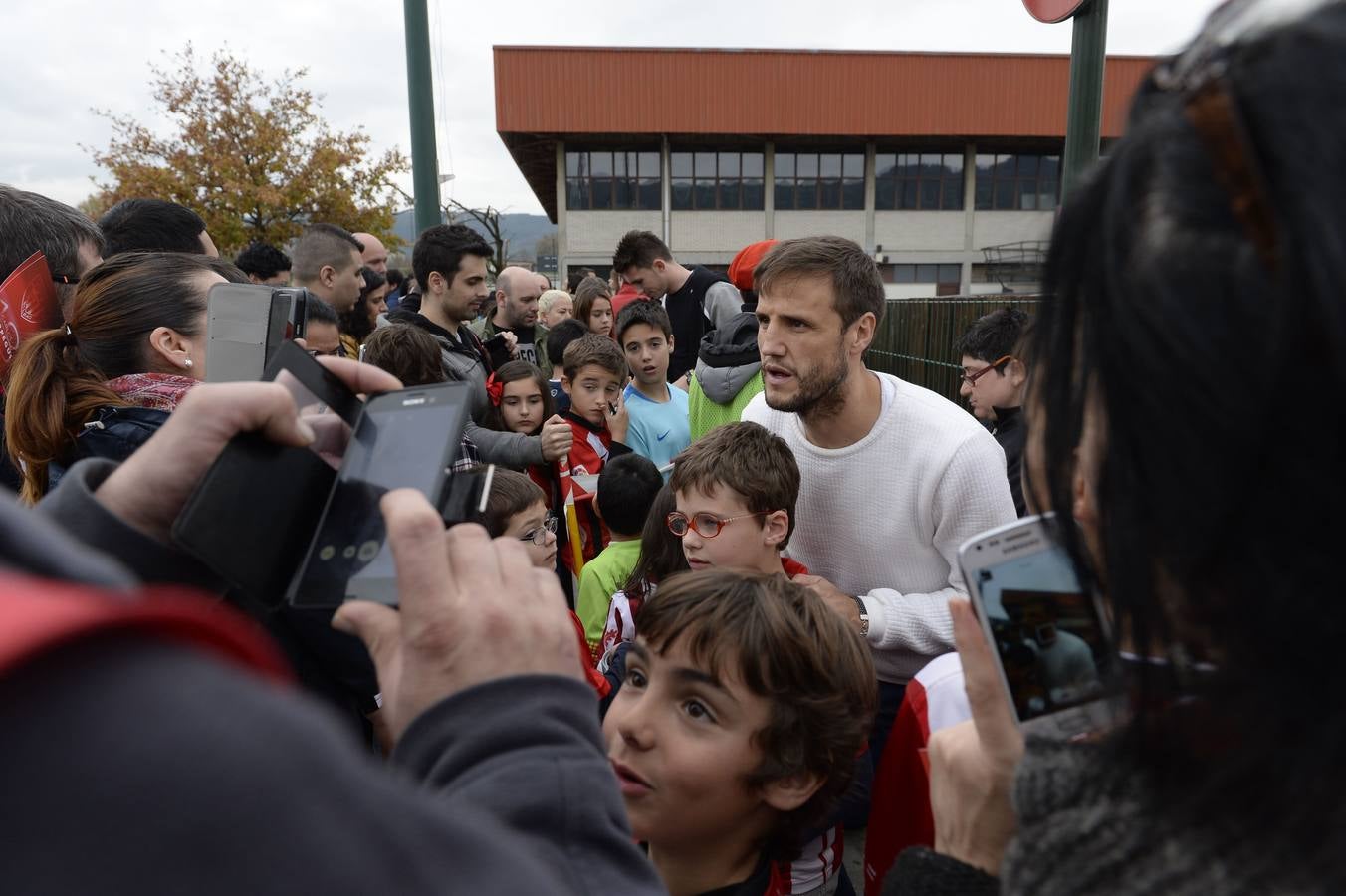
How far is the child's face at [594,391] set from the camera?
4777 millimetres

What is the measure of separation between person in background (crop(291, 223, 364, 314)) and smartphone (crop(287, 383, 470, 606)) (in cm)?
467

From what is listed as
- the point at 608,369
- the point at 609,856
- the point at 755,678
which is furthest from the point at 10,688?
the point at 608,369

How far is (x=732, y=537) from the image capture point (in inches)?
106

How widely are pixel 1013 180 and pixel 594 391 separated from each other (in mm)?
31104

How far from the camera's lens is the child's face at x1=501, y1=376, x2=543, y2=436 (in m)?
5.01

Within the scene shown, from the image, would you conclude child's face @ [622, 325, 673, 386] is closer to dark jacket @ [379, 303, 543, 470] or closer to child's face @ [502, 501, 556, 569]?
dark jacket @ [379, 303, 543, 470]

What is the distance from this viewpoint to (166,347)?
89.1 inches

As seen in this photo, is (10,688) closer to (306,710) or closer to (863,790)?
(306,710)

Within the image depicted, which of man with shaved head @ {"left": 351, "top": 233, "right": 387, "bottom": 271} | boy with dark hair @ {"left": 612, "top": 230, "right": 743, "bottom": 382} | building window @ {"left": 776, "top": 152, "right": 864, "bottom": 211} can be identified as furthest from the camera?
building window @ {"left": 776, "top": 152, "right": 864, "bottom": 211}

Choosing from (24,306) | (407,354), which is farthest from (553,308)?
(24,306)

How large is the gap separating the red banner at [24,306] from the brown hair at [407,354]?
62.6 inches

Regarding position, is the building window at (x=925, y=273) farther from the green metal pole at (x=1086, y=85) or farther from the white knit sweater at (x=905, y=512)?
the white knit sweater at (x=905, y=512)

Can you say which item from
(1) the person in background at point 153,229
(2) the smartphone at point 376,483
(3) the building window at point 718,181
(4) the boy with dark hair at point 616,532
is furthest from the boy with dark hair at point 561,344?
(3) the building window at point 718,181

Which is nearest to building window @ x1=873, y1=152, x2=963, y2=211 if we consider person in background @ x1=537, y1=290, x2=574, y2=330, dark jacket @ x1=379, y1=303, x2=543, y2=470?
person in background @ x1=537, y1=290, x2=574, y2=330
